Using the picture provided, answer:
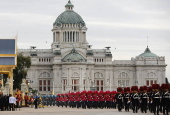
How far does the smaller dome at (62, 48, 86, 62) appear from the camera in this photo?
158 metres

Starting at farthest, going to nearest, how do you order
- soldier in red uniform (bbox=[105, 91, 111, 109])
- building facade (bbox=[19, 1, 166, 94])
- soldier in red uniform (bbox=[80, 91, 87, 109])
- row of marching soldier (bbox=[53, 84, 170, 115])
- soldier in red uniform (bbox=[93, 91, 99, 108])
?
building facade (bbox=[19, 1, 166, 94]), soldier in red uniform (bbox=[80, 91, 87, 109]), soldier in red uniform (bbox=[93, 91, 99, 108]), soldier in red uniform (bbox=[105, 91, 111, 109]), row of marching soldier (bbox=[53, 84, 170, 115])

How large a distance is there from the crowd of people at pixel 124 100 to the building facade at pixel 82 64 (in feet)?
245

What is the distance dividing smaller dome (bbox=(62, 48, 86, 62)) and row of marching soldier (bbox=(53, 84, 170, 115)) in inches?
2907

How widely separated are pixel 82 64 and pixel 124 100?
107 metres

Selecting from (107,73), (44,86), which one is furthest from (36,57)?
(107,73)

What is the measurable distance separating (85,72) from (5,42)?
9701 centimetres

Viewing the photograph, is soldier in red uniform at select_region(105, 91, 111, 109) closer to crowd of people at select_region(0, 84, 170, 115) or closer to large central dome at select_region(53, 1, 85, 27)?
crowd of people at select_region(0, 84, 170, 115)

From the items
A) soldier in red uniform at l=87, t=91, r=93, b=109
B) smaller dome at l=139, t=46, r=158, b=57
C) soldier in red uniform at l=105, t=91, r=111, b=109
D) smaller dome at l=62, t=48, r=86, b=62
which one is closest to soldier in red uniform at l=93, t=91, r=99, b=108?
soldier in red uniform at l=87, t=91, r=93, b=109

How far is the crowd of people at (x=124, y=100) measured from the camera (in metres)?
41.8

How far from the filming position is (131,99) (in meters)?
48.8

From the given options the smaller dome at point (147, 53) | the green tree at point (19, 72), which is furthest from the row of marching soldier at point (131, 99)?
the smaller dome at point (147, 53)

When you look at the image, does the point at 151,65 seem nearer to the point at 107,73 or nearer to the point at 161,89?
the point at 107,73

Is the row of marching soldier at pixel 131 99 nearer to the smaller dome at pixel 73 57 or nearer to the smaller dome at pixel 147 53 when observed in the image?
the smaller dome at pixel 73 57

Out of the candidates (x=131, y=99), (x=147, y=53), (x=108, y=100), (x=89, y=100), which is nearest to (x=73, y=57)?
(x=147, y=53)
